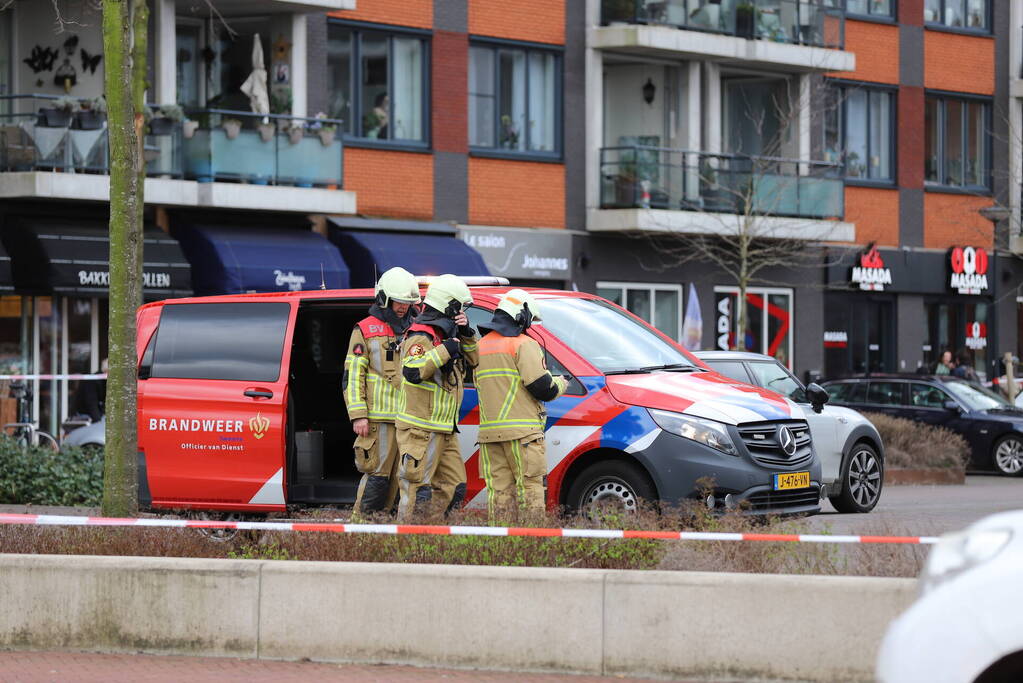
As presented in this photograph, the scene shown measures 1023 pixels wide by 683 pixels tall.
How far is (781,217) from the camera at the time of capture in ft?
110

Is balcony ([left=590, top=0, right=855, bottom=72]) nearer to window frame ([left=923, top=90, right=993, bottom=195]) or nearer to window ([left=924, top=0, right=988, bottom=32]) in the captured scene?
window ([left=924, top=0, right=988, bottom=32])

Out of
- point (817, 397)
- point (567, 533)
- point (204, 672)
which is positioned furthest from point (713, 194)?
point (204, 672)

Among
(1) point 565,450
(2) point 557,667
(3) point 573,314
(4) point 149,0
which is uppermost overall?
(4) point 149,0

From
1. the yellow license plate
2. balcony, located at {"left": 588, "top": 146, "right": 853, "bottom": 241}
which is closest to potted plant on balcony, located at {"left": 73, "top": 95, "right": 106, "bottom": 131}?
balcony, located at {"left": 588, "top": 146, "right": 853, "bottom": 241}

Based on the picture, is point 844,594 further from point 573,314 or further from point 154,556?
point 573,314

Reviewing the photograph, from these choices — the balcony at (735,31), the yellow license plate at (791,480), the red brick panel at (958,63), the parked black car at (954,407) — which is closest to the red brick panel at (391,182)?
the balcony at (735,31)

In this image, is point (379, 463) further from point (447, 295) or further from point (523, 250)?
point (523, 250)

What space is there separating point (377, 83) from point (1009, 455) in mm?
11731

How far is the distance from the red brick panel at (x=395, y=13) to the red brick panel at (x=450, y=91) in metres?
0.37

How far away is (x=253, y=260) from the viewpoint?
1039 inches

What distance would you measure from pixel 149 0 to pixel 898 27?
1735 cm

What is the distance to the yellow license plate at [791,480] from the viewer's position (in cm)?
1178

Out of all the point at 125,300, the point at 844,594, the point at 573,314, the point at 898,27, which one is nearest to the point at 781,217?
the point at 898,27

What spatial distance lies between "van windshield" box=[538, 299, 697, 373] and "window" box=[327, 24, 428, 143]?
663 inches
